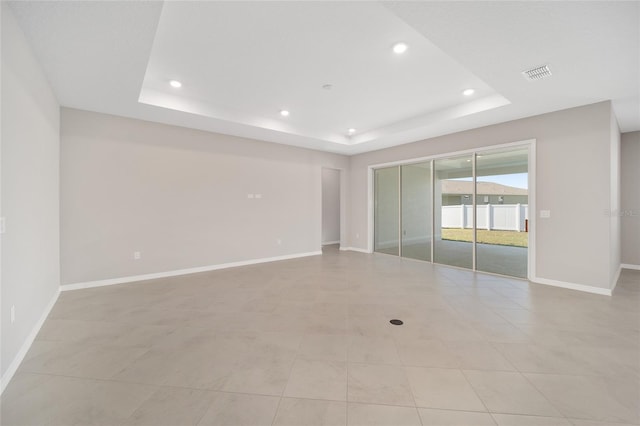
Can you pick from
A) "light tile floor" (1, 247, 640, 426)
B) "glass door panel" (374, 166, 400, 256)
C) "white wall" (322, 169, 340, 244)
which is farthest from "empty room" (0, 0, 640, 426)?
"white wall" (322, 169, 340, 244)

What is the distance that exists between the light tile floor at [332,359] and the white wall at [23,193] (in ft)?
0.94

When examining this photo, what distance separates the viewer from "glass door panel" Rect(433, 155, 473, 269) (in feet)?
17.1

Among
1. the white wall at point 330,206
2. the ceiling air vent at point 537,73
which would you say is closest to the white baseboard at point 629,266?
the ceiling air vent at point 537,73

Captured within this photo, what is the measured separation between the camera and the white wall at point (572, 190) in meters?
3.64

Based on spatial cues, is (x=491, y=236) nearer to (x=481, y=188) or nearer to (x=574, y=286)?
(x=481, y=188)

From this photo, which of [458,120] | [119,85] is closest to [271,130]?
[119,85]

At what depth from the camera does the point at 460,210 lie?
5473mm

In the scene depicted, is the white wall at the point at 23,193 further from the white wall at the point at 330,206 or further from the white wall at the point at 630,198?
the white wall at the point at 630,198

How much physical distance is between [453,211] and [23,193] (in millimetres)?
6503

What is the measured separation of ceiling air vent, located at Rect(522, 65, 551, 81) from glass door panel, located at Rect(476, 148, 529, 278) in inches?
73.7

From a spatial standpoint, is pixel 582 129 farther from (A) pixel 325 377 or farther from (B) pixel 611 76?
(A) pixel 325 377

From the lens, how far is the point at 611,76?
9.66 ft

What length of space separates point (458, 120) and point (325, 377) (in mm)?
4549

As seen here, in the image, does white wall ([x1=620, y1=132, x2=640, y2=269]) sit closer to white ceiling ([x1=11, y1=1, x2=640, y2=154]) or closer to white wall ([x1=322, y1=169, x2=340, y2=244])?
white ceiling ([x1=11, y1=1, x2=640, y2=154])
